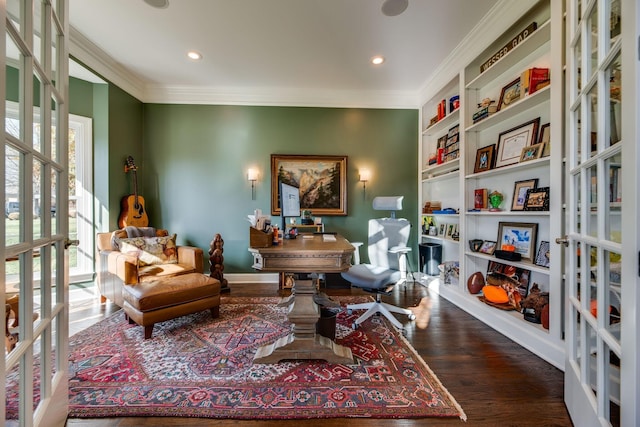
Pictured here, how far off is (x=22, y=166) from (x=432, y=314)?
3.08 m

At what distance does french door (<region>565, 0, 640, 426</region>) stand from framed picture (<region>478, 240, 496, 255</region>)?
1.22m

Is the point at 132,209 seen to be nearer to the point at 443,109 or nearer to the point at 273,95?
the point at 273,95

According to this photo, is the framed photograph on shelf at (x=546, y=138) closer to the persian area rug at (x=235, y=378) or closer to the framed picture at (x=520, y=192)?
the framed picture at (x=520, y=192)

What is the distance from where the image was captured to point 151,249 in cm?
291

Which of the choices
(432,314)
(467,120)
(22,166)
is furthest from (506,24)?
(22,166)

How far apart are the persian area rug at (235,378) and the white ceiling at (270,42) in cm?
286

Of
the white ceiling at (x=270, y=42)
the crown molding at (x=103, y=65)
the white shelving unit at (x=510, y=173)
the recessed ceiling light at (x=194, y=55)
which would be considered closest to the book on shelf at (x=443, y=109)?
the white shelving unit at (x=510, y=173)

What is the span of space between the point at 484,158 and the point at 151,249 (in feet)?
12.5

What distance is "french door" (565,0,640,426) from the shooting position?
0.81m

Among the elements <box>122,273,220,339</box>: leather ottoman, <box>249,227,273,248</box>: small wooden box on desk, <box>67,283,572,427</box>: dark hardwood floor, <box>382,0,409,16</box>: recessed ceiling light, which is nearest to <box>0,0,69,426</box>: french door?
<box>67,283,572,427</box>: dark hardwood floor

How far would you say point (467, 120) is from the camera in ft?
9.09

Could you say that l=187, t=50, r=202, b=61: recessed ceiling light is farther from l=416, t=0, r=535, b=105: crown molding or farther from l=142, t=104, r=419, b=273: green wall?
l=416, t=0, r=535, b=105: crown molding

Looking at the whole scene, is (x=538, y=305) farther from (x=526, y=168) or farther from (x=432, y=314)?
(x=526, y=168)

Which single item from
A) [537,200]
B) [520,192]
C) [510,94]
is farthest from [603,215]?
[510,94]
